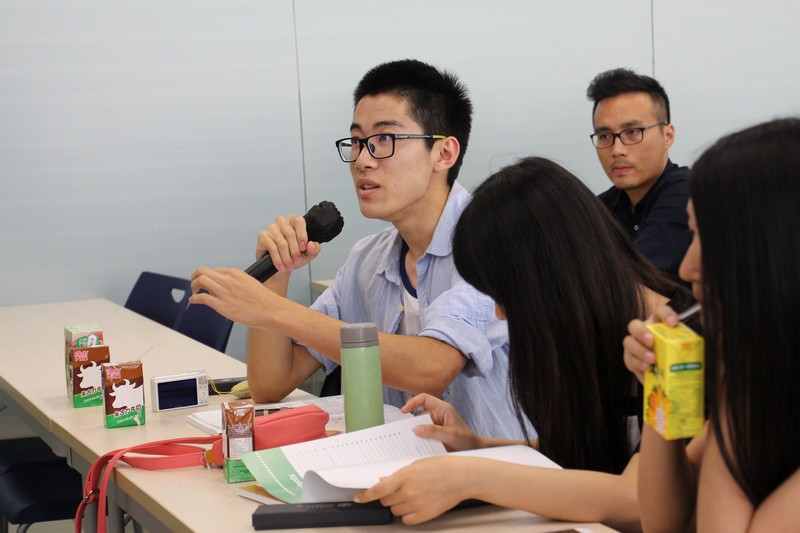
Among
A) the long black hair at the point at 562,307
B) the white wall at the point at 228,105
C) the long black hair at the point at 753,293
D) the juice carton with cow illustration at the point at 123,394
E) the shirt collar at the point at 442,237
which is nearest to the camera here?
the long black hair at the point at 753,293

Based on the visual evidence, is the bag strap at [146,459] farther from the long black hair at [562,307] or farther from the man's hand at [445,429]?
the long black hair at [562,307]

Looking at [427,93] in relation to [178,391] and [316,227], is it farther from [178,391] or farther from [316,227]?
[178,391]

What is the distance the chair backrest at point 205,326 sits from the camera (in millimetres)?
2896

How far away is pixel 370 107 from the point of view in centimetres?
220

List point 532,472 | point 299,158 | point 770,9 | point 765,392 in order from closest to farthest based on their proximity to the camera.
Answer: point 765,392 → point 532,472 → point 299,158 → point 770,9

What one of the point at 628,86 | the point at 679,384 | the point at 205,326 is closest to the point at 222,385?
the point at 205,326

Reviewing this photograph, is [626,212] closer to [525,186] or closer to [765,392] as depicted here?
[525,186]

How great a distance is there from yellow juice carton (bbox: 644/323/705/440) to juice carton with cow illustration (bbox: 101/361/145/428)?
108 cm

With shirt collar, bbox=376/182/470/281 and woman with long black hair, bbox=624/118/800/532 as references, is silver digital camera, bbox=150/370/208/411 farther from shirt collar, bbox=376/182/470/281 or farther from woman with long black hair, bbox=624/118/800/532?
woman with long black hair, bbox=624/118/800/532

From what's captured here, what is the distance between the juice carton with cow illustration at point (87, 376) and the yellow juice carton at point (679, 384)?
4.19 ft

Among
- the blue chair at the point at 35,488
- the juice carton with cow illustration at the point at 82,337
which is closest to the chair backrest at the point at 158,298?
the blue chair at the point at 35,488

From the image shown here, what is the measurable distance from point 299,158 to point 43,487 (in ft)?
7.02

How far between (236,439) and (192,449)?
16cm

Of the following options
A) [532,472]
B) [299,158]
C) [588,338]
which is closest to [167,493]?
[532,472]
